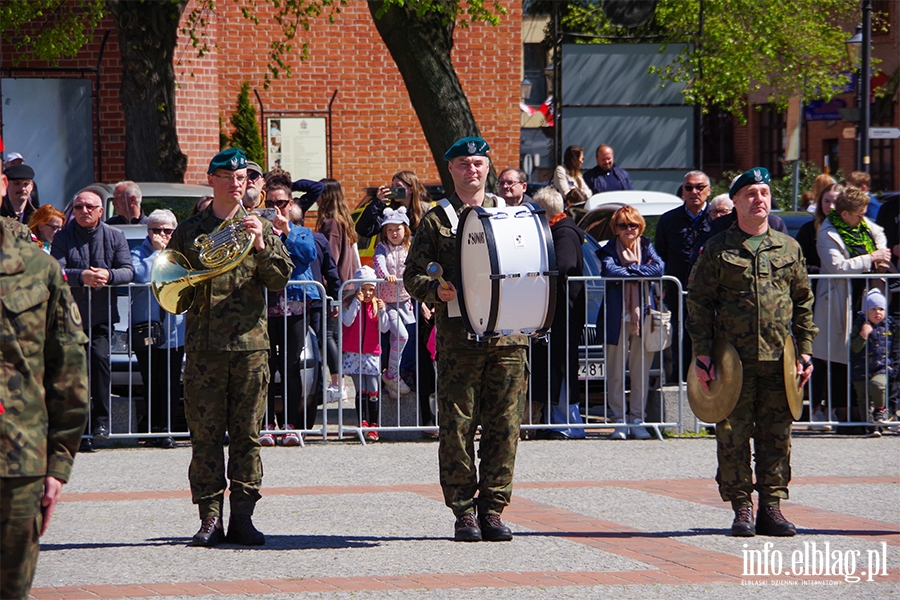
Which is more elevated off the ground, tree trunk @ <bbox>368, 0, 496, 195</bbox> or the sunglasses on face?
tree trunk @ <bbox>368, 0, 496, 195</bbox>

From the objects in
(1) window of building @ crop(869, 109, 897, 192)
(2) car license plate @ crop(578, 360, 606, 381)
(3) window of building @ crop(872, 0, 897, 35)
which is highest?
(3) window of building @ crop(872, 0, 897, 35)

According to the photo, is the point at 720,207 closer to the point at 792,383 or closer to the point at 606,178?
the point at 792,383

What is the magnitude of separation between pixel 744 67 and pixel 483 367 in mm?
26128

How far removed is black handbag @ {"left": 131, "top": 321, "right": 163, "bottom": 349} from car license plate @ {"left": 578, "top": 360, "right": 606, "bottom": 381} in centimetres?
336

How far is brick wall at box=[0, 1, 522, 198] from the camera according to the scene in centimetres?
2355

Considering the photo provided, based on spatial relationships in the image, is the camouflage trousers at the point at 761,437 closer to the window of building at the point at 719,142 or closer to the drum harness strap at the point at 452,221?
the drum harness strap at the point at 452,221

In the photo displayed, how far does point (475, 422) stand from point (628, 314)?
13.3 ft

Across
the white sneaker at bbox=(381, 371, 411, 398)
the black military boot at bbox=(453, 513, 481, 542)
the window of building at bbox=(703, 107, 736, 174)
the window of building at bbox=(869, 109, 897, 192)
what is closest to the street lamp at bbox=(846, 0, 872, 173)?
the white sneaker at bbox=(381, 371, 411, 398)

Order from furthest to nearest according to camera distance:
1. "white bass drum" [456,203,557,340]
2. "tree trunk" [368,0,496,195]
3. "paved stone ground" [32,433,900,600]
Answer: "tree trunk" [368,0,496,195] → "white bass drum" [456,203,557,340] → "paved stone ground" [32,433,900,600]

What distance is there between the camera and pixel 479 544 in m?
6.93

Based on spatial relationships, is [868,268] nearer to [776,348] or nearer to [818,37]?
[776,348]

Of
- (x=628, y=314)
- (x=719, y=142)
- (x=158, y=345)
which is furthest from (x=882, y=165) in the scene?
(x=158, y=345)

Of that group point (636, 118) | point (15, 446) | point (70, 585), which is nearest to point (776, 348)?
point (70, 585)

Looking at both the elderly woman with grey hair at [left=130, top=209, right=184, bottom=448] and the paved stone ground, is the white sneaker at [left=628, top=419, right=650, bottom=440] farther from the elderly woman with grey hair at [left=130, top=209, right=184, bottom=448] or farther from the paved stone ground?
the elderly woman with grey hair at [left=130, top=209, right=184, bottom=448]
